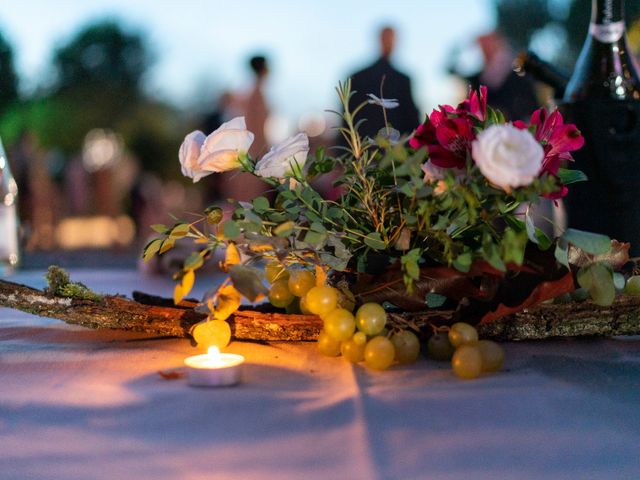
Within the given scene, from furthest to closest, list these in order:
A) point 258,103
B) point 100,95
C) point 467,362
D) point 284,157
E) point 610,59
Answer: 1. point 100,95
2. point 258,103
3. point 610,59
4. point 284,157
5. point 467,362

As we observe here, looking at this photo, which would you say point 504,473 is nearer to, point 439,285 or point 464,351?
point 464,351

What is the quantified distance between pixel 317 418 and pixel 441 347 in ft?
0.85

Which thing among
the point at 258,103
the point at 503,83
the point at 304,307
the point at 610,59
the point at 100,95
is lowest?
the point at 304,307

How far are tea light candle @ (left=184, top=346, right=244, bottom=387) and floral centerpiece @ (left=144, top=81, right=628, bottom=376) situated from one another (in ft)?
0.26

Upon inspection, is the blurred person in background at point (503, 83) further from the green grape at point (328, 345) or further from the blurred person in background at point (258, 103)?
Answer: the green grape at point (328, 345)

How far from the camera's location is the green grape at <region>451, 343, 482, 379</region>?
0.82m

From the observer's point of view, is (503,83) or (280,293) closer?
(280,293)

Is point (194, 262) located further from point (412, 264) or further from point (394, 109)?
point (394, 109)

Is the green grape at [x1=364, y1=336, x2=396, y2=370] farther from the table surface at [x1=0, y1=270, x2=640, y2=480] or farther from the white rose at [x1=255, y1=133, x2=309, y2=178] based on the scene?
the white rose at [x1=255, y1=133, x2=309, y2=178]

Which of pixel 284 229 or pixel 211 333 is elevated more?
pixel 284 229

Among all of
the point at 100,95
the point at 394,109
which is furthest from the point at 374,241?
the point at 100,95

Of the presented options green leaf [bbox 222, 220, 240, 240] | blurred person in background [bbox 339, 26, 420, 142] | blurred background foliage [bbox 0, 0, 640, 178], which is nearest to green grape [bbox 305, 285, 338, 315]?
green leaf [bbox 222, 220, 240, 240]

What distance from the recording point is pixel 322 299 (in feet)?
2.91

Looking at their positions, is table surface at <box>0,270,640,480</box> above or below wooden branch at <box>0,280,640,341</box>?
below
